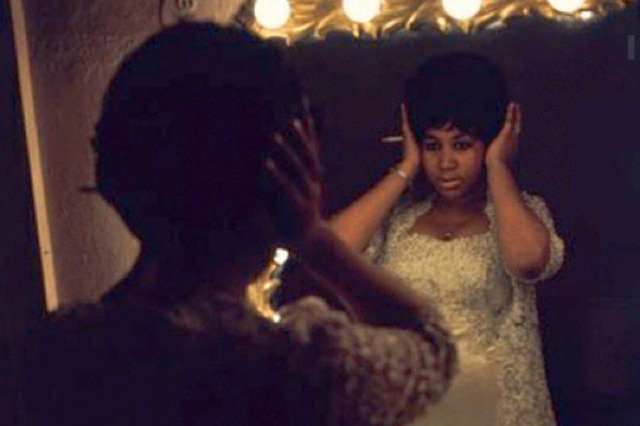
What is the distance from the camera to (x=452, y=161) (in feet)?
2.53

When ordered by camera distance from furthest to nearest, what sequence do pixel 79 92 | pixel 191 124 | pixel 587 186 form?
1. pixel 79 92
2. pixel 587 186
3. pixel 191 124

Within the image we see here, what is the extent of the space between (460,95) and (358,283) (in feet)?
0.88

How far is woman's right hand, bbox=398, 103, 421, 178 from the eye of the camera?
2.55ft

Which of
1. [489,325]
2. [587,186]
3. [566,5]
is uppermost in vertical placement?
[566,5]

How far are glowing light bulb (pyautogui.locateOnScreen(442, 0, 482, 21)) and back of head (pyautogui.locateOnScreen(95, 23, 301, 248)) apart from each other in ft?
1.03

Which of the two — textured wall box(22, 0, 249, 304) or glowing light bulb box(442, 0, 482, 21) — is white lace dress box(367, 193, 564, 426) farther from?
textured wall box(22, 0, 249, 304)

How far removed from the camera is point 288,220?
53 cm

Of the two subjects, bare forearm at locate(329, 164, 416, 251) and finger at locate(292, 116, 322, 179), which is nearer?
finger at locate(292, 116, 322, 179)

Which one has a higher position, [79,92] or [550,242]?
[79,92]

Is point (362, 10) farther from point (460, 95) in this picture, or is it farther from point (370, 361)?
point (370, 361)

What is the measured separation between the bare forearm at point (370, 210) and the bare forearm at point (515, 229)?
8 cm

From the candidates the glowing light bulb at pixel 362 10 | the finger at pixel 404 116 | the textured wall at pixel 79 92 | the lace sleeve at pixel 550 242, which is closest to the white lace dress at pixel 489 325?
the lace sleeve at pixel 550 242

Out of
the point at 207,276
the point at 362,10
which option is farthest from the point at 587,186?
the point at 207,276

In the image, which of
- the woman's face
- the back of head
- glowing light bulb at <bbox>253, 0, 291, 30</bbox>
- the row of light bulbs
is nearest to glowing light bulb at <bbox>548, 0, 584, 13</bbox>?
the row of light bulbs
